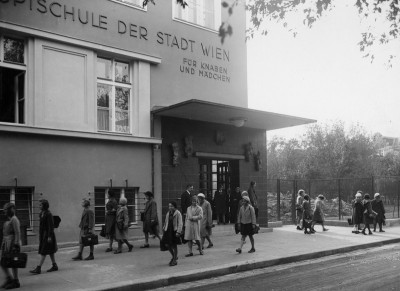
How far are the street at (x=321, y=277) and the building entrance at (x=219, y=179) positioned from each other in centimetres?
A: 658

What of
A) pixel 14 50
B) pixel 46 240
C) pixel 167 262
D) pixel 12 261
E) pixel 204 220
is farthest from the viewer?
pixel 204 220

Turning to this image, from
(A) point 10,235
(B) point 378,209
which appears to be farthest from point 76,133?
(B) point 378,209

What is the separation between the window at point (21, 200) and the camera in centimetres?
1232

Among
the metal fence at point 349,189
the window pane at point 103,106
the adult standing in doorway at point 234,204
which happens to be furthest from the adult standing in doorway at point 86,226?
the metal fence at point 349,189

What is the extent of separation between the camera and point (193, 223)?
1216cm

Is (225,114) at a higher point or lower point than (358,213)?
higher

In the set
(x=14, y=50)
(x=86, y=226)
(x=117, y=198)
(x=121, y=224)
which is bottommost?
(x=121, y=224)

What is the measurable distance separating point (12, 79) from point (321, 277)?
33.0 ft

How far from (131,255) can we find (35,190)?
3419mm

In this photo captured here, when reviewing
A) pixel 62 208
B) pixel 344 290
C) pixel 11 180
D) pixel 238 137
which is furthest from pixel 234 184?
pixel 344 290

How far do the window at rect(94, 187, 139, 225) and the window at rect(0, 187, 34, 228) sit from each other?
208 centimetres

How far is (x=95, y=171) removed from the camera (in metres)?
14.0

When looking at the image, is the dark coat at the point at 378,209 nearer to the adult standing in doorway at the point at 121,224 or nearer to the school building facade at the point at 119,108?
the school building facade at the point at 119,108

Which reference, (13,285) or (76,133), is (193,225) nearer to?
(76,133)
